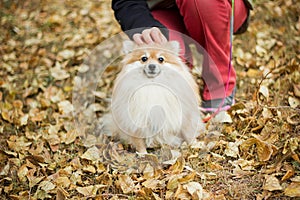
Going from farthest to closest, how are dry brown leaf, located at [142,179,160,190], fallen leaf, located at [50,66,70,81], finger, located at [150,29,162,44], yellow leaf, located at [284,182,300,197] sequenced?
fallen leaf, located at [50,66,70,81]
finger, located at [150,29,162,44]
dry brown leaf, located at [142,179,160,190]
yellow leaf, located at [284,182,300,197]

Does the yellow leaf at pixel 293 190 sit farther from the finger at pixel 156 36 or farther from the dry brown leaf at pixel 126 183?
the finger at pixel 156 36

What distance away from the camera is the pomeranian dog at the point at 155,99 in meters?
1.68

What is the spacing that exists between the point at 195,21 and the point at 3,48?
62.6 inches

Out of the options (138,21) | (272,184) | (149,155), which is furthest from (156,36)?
(272,184)

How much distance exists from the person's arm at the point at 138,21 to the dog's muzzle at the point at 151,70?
105 millimetres

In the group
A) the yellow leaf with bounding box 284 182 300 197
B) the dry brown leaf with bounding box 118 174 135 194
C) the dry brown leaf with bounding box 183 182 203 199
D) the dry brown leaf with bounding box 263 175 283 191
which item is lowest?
the dry brown leaf with bounding box 118 174 135 194

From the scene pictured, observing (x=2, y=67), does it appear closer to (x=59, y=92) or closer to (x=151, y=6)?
(x=59, y=92)

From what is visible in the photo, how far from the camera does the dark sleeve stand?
6.05 ft

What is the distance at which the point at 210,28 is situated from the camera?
1.89m

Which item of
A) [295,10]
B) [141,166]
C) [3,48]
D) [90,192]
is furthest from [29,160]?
[295,10]

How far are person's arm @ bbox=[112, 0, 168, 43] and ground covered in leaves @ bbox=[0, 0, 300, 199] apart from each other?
0.46m

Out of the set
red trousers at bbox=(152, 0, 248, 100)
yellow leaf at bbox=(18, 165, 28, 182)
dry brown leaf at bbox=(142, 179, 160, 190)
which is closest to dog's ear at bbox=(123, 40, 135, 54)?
red trousers at bbox=(152, 0, 248, 100)

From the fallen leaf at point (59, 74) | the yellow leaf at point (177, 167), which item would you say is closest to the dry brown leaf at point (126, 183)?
the yellow leaf at point (177, 167)

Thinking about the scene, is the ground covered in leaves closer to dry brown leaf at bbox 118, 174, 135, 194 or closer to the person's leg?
dry brown leaf at bbox 118, 174, 135, 194
